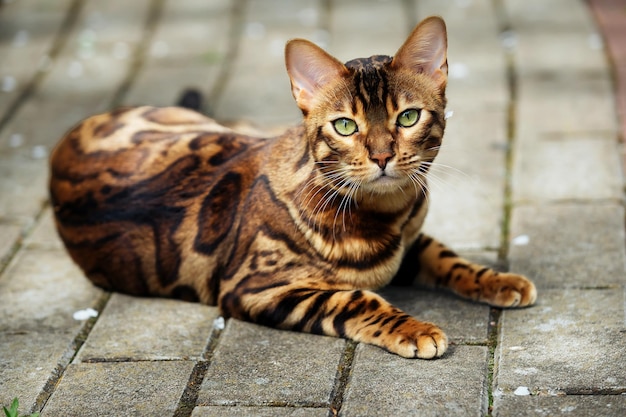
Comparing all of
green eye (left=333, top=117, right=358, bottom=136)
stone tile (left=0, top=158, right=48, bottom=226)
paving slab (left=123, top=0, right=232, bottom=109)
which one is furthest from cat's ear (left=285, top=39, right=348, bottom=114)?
paving slab (left=123, top=0, right=232, bottom=109)

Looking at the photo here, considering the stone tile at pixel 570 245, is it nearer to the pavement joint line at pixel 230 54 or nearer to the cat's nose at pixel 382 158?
the cat's nose at pixel 382 158

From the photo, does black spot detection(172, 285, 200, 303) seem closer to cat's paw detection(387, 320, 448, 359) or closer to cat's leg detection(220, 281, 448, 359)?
cat's leg detection(220, 281, 448, 359)

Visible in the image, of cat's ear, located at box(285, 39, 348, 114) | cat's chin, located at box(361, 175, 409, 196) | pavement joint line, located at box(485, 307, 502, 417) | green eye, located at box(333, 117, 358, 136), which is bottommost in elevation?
pavement joint line, located at box(485, 307, 502, 417)

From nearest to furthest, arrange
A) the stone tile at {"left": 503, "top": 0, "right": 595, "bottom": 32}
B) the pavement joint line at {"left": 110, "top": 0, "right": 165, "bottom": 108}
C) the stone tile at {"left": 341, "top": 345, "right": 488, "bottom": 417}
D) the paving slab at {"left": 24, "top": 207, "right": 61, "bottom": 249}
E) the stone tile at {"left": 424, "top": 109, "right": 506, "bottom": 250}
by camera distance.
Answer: the stone tile at {"left": 341, "top": 345, "right": 488, "bottom": 417} → the stone tile at {"left": 424, "top": 109, "right": 506, "bottom": 250} → the paving slab at {"left": 24, "top": 207, "right": 61, "bottom": 249} → the pavement joint line at {"left": 110, "top": 0, "right": 165, "bottom": 108} → the stone tile at {"left": 503, "top": 0, "right": 595, "bottom": 32}

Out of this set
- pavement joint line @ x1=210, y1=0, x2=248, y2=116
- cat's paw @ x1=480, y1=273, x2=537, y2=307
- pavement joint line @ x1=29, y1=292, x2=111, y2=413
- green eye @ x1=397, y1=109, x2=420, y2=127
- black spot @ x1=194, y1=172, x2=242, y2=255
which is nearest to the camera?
pavement joint line @ x1=29, y1=292, x2=111, y2=413

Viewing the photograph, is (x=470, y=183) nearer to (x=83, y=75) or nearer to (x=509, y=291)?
(x=509, y=291)

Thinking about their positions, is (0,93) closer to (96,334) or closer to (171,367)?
(96,334)

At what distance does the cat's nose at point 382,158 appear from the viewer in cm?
366

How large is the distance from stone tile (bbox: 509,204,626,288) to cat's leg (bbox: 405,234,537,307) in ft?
0.74

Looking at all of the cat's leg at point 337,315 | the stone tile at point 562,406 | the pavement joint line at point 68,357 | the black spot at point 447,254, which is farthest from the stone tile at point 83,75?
the stone tile at point 562,406

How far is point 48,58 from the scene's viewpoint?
23.8ft

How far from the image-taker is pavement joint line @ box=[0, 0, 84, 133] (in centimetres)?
646

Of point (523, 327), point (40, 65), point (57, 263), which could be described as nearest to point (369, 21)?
point (40, 65)

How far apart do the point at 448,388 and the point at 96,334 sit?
1.47m
